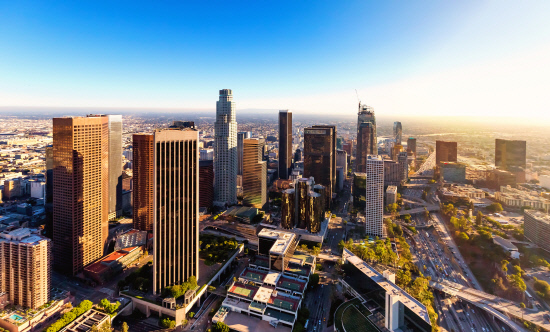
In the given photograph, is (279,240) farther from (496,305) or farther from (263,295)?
(496,305)

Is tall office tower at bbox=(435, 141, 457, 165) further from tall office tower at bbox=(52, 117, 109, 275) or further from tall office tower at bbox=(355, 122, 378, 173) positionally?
tall office tower at bbox=(52, 117, 109, 275)

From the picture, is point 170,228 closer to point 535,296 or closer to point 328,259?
point 328,259

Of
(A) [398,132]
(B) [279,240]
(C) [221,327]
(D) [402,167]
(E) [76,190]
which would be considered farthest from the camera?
(A) [398,132]

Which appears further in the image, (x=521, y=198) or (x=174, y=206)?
(x=521, y=198)

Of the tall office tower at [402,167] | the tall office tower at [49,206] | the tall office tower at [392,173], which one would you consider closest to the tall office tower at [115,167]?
the tall office tower at [49,206]

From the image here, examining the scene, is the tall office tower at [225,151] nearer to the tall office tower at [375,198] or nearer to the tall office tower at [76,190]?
the tall office tower at [76,190]

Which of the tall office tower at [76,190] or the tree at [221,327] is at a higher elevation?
the tall office tower at [76,190]

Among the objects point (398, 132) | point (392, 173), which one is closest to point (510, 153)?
point (392, 173)
